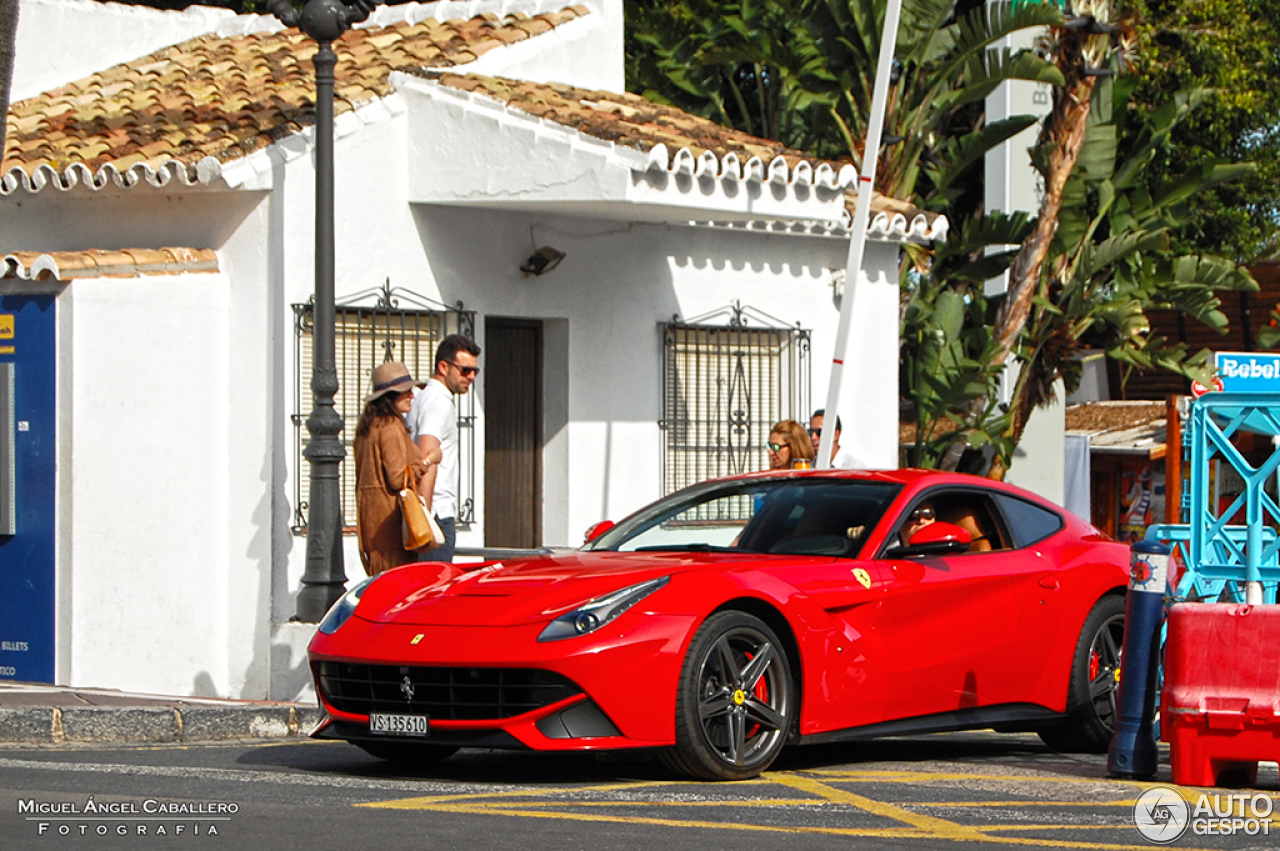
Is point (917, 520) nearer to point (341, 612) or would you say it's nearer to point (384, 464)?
point (341, 612)

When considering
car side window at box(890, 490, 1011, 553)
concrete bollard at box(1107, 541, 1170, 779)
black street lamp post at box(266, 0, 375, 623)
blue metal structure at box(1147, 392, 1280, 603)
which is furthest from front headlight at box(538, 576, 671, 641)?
black street lamp post at box(266, 0, 375, 623)

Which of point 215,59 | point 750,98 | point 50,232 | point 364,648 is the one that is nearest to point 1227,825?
point 364,648

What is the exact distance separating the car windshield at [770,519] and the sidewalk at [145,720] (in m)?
1.96

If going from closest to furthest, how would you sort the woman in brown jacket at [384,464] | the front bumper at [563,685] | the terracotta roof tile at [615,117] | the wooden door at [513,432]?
the front bumper at [563,685], the woman in brown jacket at [384,464], the terracotta roof tile at [615,117], the wooden door at [513,432]

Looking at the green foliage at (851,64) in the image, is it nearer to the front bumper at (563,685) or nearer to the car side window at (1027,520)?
the car side window at (1027,520)

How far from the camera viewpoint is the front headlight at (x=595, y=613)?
7168 mm

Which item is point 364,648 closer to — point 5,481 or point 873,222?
point 5,481

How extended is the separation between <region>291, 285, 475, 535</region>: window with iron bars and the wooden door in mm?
510

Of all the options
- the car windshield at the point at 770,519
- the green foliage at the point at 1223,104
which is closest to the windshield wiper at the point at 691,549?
the car windshield at the point at 770,519

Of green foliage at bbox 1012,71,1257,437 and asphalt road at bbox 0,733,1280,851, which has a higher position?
green foliage at bbox 1012,71,1257,437

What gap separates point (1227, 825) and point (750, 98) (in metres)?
19.3

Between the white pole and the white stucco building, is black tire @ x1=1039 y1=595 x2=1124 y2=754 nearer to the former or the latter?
the white pole

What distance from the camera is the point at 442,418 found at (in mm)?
10938

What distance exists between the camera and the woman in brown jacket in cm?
1054
